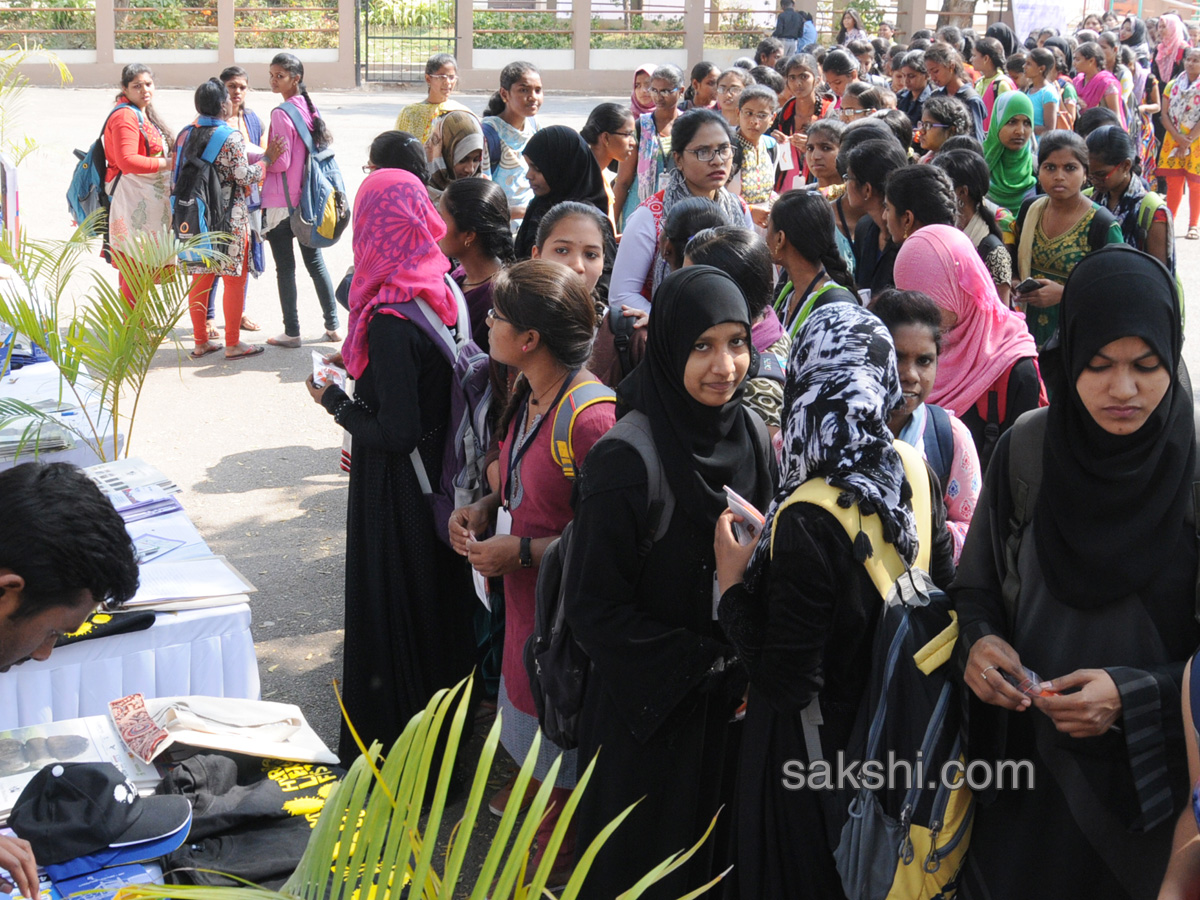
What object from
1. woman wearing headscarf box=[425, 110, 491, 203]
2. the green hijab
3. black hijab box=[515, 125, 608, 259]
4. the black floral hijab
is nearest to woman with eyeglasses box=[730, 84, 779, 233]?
the green hijab

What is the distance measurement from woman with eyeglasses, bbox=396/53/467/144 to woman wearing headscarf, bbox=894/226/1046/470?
13.9 feet

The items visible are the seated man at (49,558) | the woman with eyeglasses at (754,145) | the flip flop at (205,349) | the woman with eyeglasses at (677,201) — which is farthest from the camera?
the flip flop at (205,349)

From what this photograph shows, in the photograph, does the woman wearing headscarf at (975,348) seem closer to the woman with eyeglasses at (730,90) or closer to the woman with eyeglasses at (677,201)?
the woman with eyeglasses at (677,201)

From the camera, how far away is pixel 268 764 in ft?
8.80

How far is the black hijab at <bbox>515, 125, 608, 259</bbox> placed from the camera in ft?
15.9

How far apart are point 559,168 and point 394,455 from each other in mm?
1962

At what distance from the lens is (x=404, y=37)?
2588cm

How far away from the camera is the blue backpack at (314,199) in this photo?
7.77 meters

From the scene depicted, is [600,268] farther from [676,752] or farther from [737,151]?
[737,151]

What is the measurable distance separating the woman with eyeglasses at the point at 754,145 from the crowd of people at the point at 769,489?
2.03 meters

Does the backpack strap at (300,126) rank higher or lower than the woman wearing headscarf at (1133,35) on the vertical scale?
lower

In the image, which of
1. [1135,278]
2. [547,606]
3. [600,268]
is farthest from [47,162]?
[1135,278]

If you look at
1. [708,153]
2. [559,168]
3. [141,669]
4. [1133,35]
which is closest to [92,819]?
[141,669]

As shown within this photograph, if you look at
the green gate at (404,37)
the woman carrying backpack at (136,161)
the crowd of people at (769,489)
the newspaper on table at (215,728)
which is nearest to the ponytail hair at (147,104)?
the woman carrying backpack at (136,161)
